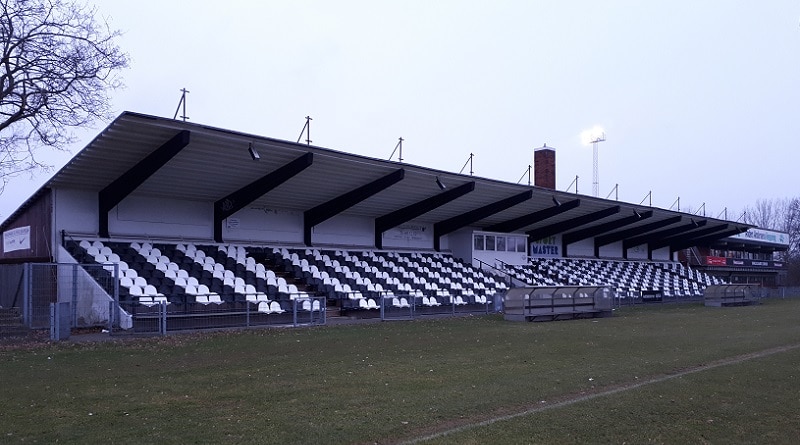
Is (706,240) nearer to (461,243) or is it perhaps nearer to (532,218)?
(532,218)

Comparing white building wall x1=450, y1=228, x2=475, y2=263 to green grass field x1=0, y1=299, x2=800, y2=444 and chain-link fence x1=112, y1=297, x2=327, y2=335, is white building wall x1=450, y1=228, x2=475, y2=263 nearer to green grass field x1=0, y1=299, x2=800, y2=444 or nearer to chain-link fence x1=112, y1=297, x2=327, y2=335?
chain-link fence x1=112, y1=297, x2=327, y2=335

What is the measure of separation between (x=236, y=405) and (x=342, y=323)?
49.1 ft

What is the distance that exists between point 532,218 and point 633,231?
14.8m

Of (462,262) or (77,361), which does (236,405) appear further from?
(462,262)

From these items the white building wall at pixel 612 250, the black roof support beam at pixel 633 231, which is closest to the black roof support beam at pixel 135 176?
the black roof support beam at pixel 633 231

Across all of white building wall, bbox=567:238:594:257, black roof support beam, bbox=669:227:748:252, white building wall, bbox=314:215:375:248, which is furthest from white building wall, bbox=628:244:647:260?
white building wall, bbox=314:215:375:248

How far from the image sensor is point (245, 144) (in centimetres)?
2289

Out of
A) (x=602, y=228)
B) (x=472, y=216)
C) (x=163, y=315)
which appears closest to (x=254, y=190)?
(x=163, y=315)

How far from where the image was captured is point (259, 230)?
98.2 feet

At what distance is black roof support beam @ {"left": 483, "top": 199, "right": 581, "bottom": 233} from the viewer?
39.6 m

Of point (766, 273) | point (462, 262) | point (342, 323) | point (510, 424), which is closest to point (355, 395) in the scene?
point (510, 424)

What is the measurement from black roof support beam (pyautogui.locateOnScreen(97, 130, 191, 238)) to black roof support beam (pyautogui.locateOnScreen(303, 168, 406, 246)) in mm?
9278

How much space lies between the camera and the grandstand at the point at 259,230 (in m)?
21.2

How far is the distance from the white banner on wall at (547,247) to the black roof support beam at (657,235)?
33.7 ft
